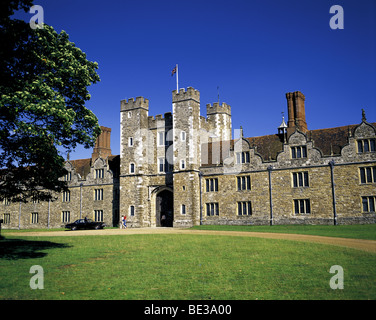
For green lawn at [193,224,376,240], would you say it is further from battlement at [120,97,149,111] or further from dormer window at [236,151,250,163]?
battlement at [120,97,149,111]

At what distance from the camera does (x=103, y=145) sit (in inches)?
2167

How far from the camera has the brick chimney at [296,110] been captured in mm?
39653

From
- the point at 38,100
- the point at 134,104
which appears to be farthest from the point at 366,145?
the point at 38,100

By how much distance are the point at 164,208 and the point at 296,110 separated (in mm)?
19783

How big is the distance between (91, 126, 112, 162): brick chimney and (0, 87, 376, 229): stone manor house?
5067 millimetres

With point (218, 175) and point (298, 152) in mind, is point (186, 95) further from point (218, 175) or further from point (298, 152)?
point (298, 152)

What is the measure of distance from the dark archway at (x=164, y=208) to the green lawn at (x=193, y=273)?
24.1 m

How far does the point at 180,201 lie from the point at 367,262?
89.5ft

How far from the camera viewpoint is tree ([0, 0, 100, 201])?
12.7 m

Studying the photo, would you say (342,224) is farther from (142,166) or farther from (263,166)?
(142,166)

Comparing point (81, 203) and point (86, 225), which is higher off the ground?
point (81, 203)

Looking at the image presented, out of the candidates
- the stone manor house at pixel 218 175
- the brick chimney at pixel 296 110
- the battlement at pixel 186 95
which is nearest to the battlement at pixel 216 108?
the stone manor house at pixel 218 175
